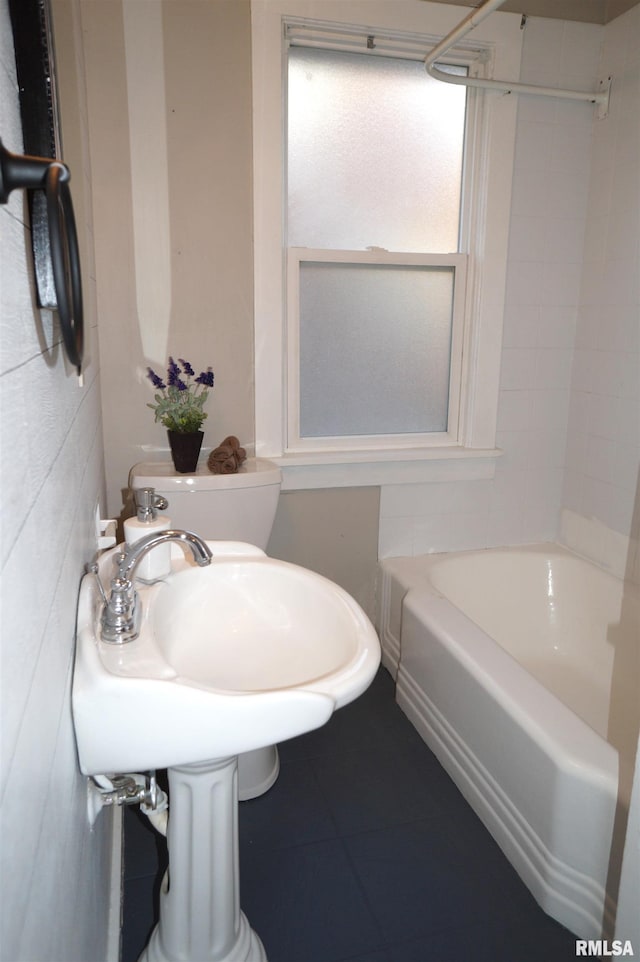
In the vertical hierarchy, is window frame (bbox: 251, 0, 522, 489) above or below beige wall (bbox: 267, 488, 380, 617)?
above

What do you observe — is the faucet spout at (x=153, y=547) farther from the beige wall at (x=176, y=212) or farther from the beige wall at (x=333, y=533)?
the beige wall at (x=333, y=533)

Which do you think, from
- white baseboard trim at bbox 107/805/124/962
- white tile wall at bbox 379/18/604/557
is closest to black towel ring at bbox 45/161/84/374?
white baseboard trim at bbox 107/805/124/962

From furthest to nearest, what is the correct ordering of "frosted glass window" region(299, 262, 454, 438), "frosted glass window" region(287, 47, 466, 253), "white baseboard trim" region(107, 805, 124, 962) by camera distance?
"frosted glass window" region(299, 262, 454, 438)
"frosted glass window" region(287, 47, 466, 253)
"white baseboard trim" region(107, 805, 124, 962)

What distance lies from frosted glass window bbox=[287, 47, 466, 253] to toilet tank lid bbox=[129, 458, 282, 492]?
827 mm

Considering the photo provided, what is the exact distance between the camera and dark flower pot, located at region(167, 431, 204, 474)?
213 cm

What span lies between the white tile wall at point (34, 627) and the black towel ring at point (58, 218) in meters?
0.04

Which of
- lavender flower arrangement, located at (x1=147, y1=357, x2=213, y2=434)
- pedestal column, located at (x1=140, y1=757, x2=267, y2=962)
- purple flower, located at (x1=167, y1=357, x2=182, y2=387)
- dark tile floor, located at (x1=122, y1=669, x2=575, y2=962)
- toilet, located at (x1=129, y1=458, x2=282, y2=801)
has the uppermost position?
purple flower, located at (x1=167, y1=357, x2=182, y2=387)

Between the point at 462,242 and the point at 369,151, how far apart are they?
18.4 inches

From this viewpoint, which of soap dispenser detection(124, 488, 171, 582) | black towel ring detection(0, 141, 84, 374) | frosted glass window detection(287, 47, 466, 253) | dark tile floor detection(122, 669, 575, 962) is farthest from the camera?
frosted glass window detection(287, 47, 466, 253)

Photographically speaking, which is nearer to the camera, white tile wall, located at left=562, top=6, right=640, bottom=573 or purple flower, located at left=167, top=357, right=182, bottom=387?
purple flower, located at left=167, top=357, right=182, bottom=387

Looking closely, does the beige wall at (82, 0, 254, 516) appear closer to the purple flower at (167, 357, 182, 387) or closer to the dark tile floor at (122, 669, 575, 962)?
the purple flower at (167, 357, 182, 387)

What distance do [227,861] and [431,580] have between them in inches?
54.4

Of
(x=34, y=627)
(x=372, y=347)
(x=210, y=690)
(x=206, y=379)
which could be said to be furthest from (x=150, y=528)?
(x=372, y=347)

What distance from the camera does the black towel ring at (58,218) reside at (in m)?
0.52
